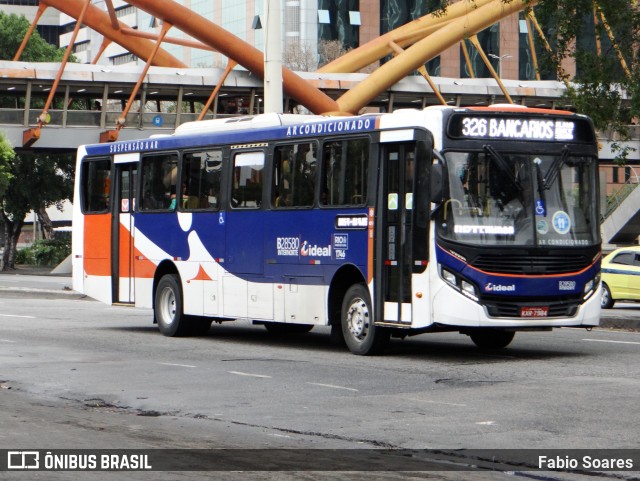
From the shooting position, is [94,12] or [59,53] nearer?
[94,12]

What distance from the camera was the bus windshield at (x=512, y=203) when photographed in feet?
56.7

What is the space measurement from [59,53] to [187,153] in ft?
208

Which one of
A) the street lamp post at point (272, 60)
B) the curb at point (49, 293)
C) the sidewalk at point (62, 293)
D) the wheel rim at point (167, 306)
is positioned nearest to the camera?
the wheel rim at point (167, 306)

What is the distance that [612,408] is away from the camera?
12508 millimetres

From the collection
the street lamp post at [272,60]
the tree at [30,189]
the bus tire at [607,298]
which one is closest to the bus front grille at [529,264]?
the street lamp post at [272,60]

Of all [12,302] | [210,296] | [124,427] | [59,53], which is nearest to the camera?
[124,427]

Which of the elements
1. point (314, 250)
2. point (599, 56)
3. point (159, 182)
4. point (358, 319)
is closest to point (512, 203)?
point (358, 319)

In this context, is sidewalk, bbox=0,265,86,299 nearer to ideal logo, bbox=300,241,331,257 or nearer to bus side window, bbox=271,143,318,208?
bus side window, bbox=271,143,318,208

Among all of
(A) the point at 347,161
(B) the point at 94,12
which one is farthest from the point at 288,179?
(B) the point at 94,12

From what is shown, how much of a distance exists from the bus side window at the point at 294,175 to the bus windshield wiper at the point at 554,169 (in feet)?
11.2

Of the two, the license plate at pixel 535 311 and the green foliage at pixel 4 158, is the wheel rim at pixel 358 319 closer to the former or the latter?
the license plate at pixel 535 311

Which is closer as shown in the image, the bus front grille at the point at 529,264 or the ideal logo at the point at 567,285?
the bus front grille at the point at 529,264

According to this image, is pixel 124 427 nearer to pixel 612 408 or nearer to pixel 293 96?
pixel 612 408

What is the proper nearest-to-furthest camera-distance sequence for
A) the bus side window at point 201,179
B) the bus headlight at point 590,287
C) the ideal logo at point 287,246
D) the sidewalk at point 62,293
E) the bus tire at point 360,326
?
the bus headlight at point 590,287 < the bus tire at point 360,326 < the ideal logo at point 287,246 < the bus side window at point 201,179 < the sidewalk at point 62,293
